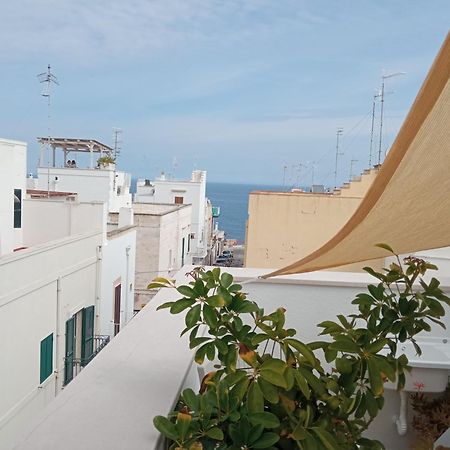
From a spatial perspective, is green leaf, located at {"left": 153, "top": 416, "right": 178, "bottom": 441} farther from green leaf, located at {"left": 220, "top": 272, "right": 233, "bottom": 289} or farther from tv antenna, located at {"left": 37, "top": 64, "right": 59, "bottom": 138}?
tv antenna, located at {"left": 37, "top": 64, "right": 59, "bottom": 138}

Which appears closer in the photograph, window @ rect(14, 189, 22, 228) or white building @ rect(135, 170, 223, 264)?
window @ rect(14, 189, 22, 228)

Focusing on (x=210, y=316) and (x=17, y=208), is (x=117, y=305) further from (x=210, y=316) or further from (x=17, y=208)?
(x=210, y=316)

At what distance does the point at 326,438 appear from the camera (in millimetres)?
1344

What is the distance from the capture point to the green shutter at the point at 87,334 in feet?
31.2

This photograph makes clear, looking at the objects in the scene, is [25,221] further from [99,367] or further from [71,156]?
[71,156]

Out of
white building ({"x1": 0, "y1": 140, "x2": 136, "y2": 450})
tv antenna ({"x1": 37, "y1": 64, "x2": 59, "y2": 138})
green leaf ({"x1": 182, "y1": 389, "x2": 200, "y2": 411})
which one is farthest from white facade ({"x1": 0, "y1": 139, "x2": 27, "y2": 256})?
green leaf ({"x1": 182, "y1": 389, "x2": 200, "y2": 411})

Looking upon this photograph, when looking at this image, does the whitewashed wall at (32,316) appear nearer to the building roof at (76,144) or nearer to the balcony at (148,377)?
the balcony at (148,377)

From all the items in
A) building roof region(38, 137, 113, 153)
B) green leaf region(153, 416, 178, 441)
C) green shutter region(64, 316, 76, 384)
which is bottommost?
green shutter region(64, 316, 76, 384)

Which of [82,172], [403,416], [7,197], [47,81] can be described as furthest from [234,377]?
[82,172]

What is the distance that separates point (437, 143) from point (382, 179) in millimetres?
173

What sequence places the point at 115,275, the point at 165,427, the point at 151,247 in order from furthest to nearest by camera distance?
the point at 151,247 → the point at 115,275 → the point at 165,427

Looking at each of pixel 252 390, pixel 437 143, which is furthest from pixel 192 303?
pixel 437 143

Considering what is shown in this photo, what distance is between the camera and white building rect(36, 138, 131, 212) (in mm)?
22078

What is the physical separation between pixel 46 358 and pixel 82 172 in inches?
597
